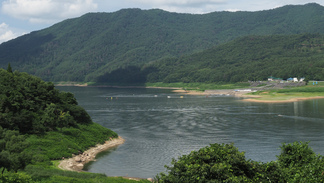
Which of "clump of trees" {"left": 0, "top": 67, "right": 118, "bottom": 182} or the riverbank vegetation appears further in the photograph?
"clump of trees" {"left": 0, "top": 67, "right": 118, "bottom": 182}

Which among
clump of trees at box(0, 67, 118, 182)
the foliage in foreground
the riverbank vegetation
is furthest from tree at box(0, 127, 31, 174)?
the foliage in foreground

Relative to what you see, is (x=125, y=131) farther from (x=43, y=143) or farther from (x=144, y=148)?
(x=43, y=143)

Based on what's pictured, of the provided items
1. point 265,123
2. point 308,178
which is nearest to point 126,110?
point 265,123

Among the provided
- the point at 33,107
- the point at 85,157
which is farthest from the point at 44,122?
the point at 85,157

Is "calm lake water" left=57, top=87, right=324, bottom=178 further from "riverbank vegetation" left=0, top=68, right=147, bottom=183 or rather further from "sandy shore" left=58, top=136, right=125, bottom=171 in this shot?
"riverbank vegetation" left=0, top=68, right=147, bottom=183

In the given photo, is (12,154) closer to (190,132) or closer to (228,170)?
(228,170)

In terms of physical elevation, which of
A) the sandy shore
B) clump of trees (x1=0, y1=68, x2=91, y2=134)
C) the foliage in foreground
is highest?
clump of trees (x1=0, y1=68, x2=91, y2=134)
